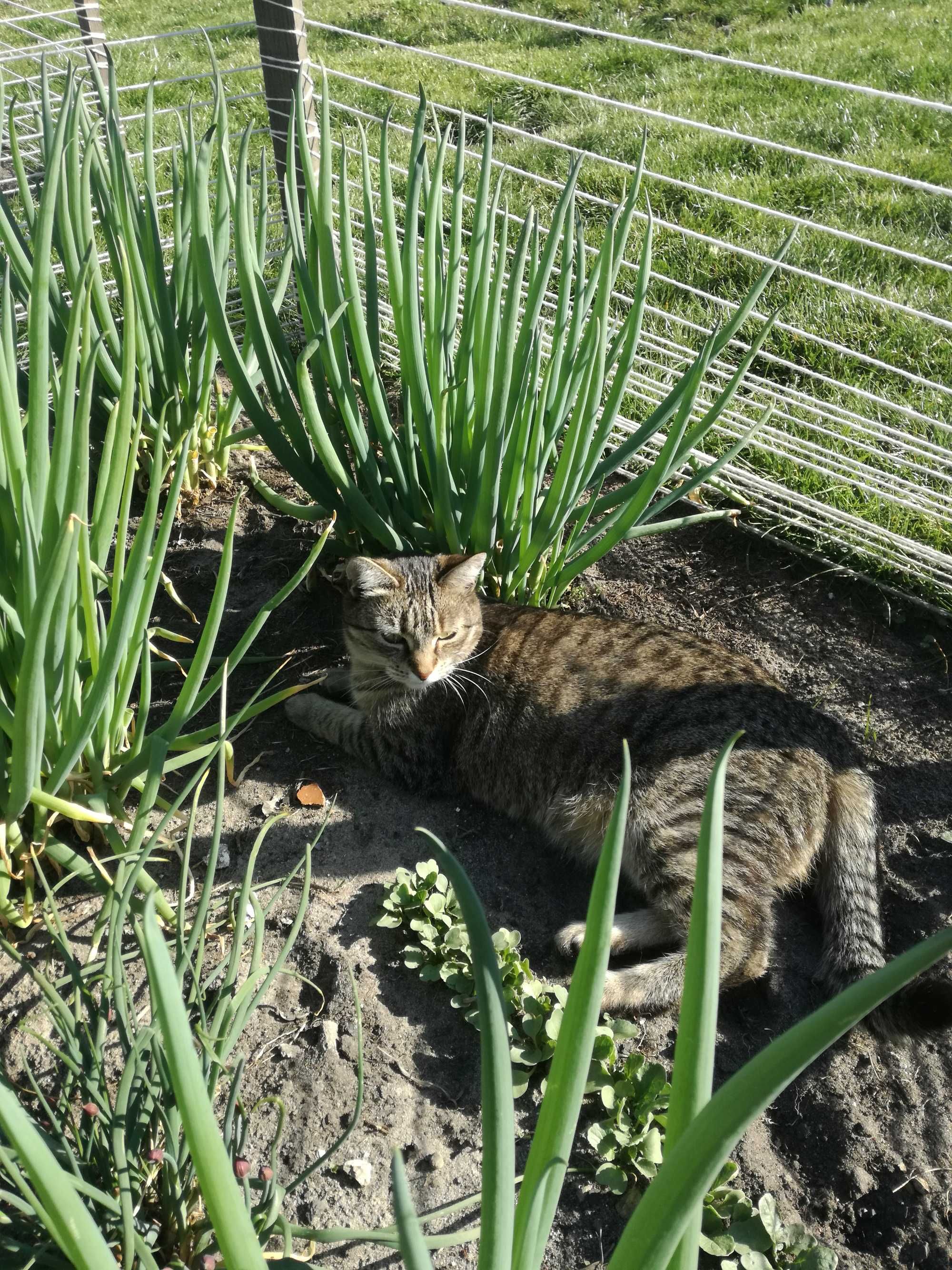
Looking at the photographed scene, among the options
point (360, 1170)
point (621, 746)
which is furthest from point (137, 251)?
point (360, 1170)

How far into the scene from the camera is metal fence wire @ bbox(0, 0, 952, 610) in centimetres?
310

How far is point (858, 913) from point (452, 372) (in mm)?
1539

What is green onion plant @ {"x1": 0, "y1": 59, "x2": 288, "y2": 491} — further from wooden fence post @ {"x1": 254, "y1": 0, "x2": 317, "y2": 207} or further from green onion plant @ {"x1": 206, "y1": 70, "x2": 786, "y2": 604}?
wooden fence post @ {"x1": 254, "y1": 0, "x2": 317, "y2": 207}

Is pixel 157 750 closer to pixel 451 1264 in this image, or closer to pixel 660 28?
pixel 451 1264

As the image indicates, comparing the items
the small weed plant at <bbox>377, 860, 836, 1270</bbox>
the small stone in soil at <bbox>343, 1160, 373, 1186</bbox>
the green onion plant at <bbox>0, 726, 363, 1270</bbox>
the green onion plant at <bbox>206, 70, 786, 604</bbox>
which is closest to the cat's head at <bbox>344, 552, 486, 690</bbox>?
the green onion plant at <bbox>206, 70, 786, 604</bbox>

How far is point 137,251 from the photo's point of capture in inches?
94.0

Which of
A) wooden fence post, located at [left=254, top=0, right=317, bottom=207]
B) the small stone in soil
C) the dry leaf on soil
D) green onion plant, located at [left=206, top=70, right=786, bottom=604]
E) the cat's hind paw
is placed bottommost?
the small stone in soil

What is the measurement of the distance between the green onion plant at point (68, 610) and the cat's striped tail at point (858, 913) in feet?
4.21

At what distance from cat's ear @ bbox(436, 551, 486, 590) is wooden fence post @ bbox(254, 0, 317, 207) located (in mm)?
1521

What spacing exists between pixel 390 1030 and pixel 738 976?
704 mm

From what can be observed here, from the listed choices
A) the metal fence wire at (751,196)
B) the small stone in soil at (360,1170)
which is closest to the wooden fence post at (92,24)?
the metal fence wire at (751,196)

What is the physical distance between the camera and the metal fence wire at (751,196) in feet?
10.2

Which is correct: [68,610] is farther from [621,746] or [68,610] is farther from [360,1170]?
[621,746]

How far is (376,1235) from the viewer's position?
138 cm
